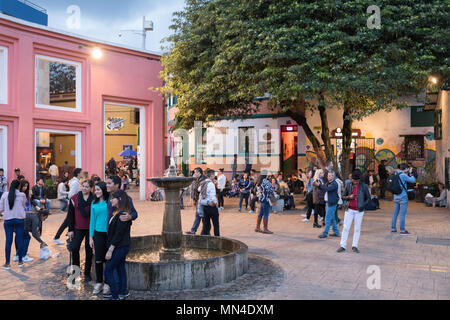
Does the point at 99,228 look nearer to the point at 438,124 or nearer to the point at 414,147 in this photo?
the point at 438,124

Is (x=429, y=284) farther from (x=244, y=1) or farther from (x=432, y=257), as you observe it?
(x=244, y=1)

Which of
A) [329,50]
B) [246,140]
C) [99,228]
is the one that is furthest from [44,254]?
[246,140]

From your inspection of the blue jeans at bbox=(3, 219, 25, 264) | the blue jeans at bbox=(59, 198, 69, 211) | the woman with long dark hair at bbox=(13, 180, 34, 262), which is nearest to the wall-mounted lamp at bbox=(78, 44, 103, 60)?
the blue jeans at bbox=(59, 198, 69, 211)

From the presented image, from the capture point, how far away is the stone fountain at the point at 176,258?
649cm

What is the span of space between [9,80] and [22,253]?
9.30 meters

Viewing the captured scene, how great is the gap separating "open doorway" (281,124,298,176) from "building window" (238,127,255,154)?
1869 mm

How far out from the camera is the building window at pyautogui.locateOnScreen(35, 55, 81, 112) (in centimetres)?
1725

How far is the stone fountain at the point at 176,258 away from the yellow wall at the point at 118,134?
1230 inches

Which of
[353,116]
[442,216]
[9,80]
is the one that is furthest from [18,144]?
[442,216]

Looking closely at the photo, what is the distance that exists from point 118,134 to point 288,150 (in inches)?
737

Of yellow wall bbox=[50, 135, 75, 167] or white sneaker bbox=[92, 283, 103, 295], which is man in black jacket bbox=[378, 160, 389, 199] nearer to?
white sneaker bbox=[92, 283, 103, 295]

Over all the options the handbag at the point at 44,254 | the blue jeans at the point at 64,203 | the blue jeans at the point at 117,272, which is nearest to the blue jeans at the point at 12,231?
the handbag at the point at 44,254

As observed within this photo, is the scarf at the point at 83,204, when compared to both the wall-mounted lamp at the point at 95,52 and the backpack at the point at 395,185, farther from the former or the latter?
the wall-mounted lamp at the point at 95,52

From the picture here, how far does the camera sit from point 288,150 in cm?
2644
